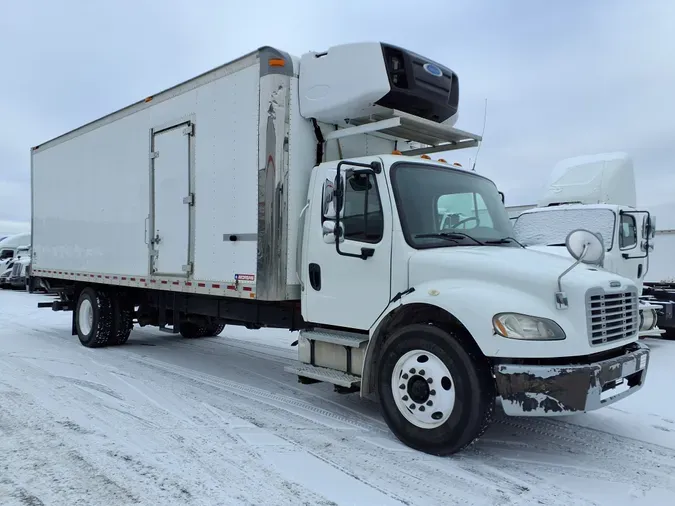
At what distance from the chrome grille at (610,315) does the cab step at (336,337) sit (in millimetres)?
1920

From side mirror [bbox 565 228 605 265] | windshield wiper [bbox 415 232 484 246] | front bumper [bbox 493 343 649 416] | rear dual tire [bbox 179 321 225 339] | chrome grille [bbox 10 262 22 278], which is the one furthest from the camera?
chrome grille [bbox 10 262 22 278]

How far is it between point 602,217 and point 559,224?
0.69 meters

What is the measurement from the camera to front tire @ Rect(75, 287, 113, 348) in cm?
919

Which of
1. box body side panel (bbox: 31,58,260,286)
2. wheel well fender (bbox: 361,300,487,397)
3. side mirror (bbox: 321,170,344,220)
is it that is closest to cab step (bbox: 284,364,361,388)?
wheel well fender (bbox: 361,300,487,397)

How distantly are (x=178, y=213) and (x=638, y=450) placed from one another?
5650 mm

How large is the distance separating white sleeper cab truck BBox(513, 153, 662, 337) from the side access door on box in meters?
4.91

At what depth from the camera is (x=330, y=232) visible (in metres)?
5.04

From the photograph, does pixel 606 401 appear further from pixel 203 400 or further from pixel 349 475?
pixel 203 400

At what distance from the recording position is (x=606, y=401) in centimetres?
407

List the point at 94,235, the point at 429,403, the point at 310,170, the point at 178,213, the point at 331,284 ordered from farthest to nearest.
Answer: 1. the point at 94,235
2. the point at 178,213
3. the point at 310,170
4. the point at 331,284
5. the point at 429,403

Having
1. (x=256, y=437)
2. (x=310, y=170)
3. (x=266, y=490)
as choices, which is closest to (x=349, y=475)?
(x=266, y=490)

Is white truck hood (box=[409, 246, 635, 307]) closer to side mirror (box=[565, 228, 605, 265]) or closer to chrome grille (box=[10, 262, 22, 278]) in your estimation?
side mirror (box=[565, 228, 605, 265])

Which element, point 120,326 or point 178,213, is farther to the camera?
point 120,326

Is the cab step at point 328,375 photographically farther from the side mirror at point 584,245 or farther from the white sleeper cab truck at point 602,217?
the white sleeper cab truck at point 602,217
